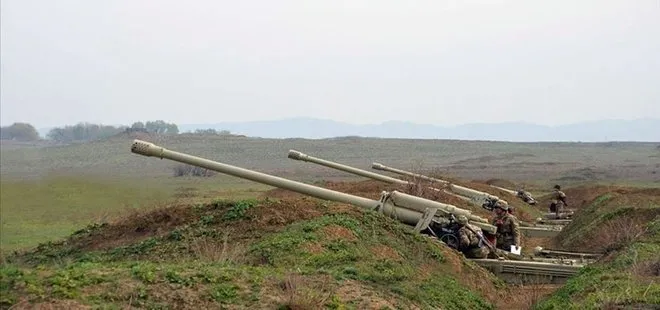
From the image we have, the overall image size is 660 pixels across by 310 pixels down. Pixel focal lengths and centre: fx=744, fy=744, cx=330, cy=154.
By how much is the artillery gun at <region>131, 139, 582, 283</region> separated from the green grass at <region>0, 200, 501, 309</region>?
0.90 m

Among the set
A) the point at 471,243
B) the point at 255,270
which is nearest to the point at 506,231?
the point at 471,243

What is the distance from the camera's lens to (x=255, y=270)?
969cm

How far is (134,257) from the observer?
13438 millimetres

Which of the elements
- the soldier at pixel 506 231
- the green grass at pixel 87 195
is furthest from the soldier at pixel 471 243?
the green grass at pixel 87 195

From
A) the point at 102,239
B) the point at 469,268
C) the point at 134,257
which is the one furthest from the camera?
the point at 102,239

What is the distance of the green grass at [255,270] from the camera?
760 centimetres

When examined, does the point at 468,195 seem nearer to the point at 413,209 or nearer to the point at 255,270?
the point at 413,209

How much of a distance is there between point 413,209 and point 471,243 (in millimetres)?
1681

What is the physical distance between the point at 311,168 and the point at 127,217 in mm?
59827

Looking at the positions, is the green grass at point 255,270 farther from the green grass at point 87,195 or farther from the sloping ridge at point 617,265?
the sloping ridge at point 617,265

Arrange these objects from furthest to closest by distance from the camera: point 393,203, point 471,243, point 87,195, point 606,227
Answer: point 606,227, point 393,203, point 471,243, point 87,195

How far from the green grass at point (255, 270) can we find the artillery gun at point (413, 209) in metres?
0.90

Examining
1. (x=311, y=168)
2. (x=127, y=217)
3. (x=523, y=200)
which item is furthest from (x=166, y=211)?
(x=311, y=168)

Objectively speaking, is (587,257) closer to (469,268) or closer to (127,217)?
(469,268)
